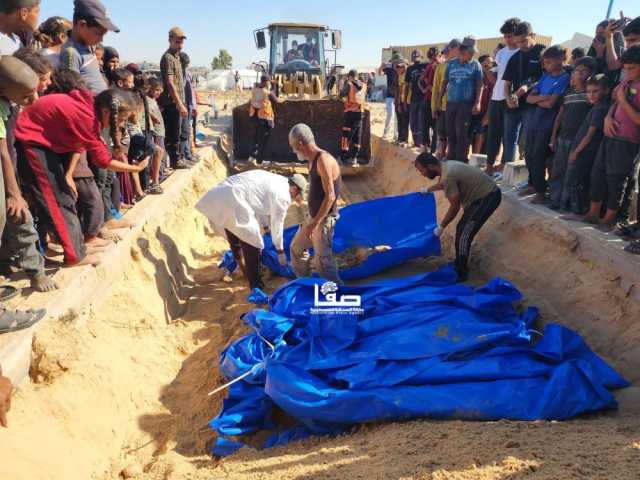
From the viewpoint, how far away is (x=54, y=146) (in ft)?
11.4

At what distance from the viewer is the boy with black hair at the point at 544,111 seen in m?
5.05

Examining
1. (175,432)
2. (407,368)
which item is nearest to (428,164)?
(407,368)

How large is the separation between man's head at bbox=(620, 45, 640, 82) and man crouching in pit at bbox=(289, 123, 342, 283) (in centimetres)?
239

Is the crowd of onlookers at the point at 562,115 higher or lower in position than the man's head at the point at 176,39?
lower

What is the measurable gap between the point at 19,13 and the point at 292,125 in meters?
7.37

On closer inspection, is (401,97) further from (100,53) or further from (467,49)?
(100,53)

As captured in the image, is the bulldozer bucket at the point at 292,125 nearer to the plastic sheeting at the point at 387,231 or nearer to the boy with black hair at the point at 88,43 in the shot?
the plastic sheeting at the point at 387,231

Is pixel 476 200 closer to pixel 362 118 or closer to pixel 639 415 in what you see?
pixel 639 415

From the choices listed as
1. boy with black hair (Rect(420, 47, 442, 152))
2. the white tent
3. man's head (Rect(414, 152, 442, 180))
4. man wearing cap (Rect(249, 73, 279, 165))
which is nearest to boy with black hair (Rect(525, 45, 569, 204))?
man's head (Rect(414, 152, 442, 180))

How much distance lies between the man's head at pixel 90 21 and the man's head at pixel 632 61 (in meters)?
4.13

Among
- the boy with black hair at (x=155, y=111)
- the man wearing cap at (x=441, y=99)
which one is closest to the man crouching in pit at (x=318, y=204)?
the boy with black hair at (x=155, y=111)

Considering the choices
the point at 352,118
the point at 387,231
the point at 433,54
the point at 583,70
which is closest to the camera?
the point at 583,70

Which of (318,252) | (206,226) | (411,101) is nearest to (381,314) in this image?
(318,252)

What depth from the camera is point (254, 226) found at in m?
4.43
